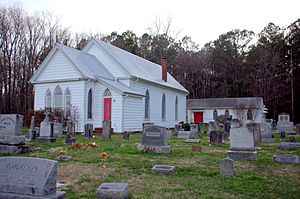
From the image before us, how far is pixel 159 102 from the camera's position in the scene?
3109 centimetres

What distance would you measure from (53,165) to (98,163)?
176 inches

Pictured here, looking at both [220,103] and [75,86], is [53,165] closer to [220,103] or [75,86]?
[75,86]

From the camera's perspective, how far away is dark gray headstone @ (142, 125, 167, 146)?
473 inches

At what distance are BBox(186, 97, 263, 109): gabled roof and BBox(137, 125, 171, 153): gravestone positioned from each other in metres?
35.3

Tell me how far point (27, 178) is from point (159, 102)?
26540 mm

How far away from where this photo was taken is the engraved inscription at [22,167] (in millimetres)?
4781

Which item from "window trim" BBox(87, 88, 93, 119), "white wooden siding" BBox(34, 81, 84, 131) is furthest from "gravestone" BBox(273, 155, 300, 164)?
"window trim" BBox(87, 88, 93, 119)

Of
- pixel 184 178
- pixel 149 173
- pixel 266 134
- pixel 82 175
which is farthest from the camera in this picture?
pixel 266 134

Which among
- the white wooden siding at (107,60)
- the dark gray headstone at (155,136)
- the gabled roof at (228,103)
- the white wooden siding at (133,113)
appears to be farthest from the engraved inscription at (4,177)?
the gabled roof at (228,103)

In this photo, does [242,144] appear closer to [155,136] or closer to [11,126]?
[155,136]

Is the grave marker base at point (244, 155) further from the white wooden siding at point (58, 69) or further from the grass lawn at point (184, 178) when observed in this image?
the white wooden siding at point (58, 69)

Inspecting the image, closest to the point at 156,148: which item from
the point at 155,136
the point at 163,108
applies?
the point at 155,136

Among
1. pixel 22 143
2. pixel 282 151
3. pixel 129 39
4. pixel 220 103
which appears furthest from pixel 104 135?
pixel 129 39

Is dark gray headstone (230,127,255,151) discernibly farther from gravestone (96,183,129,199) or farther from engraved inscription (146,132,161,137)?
gravestone (96,183,129,199)
